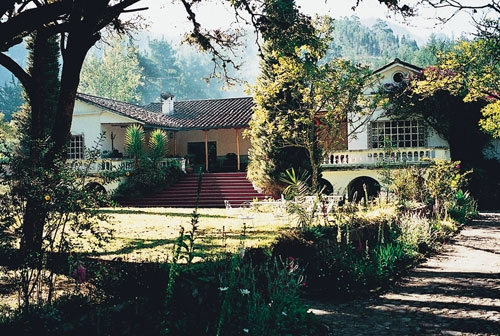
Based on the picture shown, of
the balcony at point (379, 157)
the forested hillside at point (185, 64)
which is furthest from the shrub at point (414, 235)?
the balcony at point (379, 157)

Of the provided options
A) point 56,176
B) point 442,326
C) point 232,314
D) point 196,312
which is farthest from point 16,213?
point 442,326

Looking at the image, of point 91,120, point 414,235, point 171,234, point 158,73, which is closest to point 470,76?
point 414,235

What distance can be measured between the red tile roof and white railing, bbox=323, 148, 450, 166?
7.03m

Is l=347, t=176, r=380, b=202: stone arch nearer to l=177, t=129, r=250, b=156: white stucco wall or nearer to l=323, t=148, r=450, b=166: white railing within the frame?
l=323, t=148, r=450, b=166: white railing

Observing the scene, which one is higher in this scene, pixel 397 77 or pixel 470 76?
pixel 397 77

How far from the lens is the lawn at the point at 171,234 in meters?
8.27

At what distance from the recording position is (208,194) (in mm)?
23438

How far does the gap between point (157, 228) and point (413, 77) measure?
16.4 m

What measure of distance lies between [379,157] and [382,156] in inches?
7.6

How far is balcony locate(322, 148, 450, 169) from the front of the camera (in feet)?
74.1

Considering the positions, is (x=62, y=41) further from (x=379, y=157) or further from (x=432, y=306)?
(x=379, y=157)

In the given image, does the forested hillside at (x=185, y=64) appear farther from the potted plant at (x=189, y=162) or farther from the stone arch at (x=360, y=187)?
the stone arch at (x=360, y=187)

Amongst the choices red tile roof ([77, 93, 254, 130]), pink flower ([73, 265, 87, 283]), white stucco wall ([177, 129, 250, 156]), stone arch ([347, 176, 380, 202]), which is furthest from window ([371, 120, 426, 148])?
pink flower ([73, 265, 87, 283])

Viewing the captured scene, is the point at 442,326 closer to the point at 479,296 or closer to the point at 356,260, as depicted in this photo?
the point at 479,296
